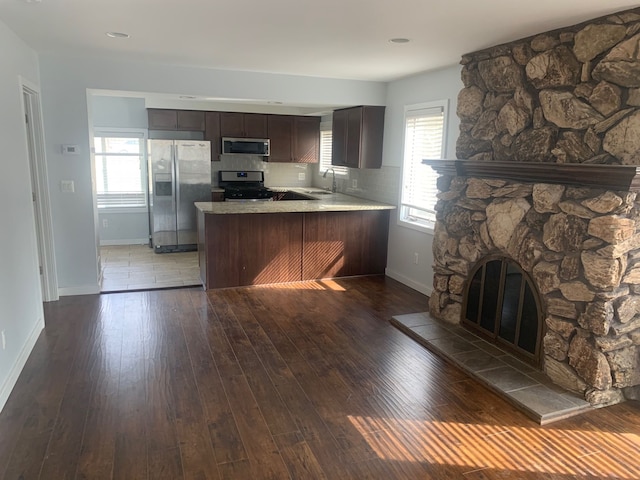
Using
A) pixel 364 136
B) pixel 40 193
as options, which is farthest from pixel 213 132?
pixel 40 193

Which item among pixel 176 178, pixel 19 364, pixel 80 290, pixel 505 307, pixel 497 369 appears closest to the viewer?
pixel 19 364

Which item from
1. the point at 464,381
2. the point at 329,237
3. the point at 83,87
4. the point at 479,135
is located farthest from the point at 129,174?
the point at 464,381

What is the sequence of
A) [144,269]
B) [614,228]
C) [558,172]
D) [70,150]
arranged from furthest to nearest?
[144,269], [70,150], [558,172], [614,228]

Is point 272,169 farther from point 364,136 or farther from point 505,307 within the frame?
point 505,307

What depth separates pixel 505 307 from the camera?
11.7ft

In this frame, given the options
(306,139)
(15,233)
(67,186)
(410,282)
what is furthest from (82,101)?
(410,282)

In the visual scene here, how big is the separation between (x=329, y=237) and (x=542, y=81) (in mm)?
2952

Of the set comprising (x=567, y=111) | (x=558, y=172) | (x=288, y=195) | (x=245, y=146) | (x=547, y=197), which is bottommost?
(x=288, y=195)

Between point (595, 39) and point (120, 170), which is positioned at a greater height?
point (595, 39)

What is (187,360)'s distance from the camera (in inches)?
134

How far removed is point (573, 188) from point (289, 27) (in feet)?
7.03

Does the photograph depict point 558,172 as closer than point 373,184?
Yes

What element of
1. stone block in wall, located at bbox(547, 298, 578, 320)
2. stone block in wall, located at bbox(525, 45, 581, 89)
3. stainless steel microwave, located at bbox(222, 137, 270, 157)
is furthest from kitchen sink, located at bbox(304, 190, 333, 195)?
stone block in wall, located at bbox(547, 298, 578, 320)

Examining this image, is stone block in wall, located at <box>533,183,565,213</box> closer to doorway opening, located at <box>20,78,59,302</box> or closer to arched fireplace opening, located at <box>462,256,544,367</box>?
arched fireplace opening, located at <box>462,256,544,367</box>
